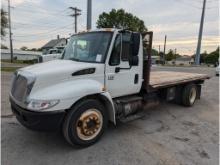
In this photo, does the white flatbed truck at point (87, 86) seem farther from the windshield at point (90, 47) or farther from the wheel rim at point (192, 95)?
the wheel rim at point (192, 95)

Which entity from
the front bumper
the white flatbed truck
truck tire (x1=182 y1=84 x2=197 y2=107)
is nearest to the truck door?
the white flatbed truck

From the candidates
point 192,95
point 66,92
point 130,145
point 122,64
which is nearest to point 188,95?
point 192,95

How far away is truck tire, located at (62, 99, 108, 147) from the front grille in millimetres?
825

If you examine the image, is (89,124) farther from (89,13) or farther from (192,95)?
(89,13)

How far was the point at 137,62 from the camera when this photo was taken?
182 inches

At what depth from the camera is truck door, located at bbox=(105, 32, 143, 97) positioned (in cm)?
426

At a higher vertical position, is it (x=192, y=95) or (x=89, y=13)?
(x=89, y=13)

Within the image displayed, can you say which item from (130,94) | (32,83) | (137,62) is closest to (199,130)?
(130,94)

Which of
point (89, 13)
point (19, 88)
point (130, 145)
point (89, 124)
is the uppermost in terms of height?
point (89, 13)

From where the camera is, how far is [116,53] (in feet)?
14.0

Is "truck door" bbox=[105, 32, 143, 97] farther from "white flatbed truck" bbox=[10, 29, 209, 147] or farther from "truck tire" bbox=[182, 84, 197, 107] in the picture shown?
"truck tire" bbox=[182, 84, 197, 107]

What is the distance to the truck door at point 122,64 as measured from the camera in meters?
4.26

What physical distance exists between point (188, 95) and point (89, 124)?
4234mm

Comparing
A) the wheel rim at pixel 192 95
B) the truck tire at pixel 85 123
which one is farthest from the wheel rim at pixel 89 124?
the wheel rim at pixel 192 95
